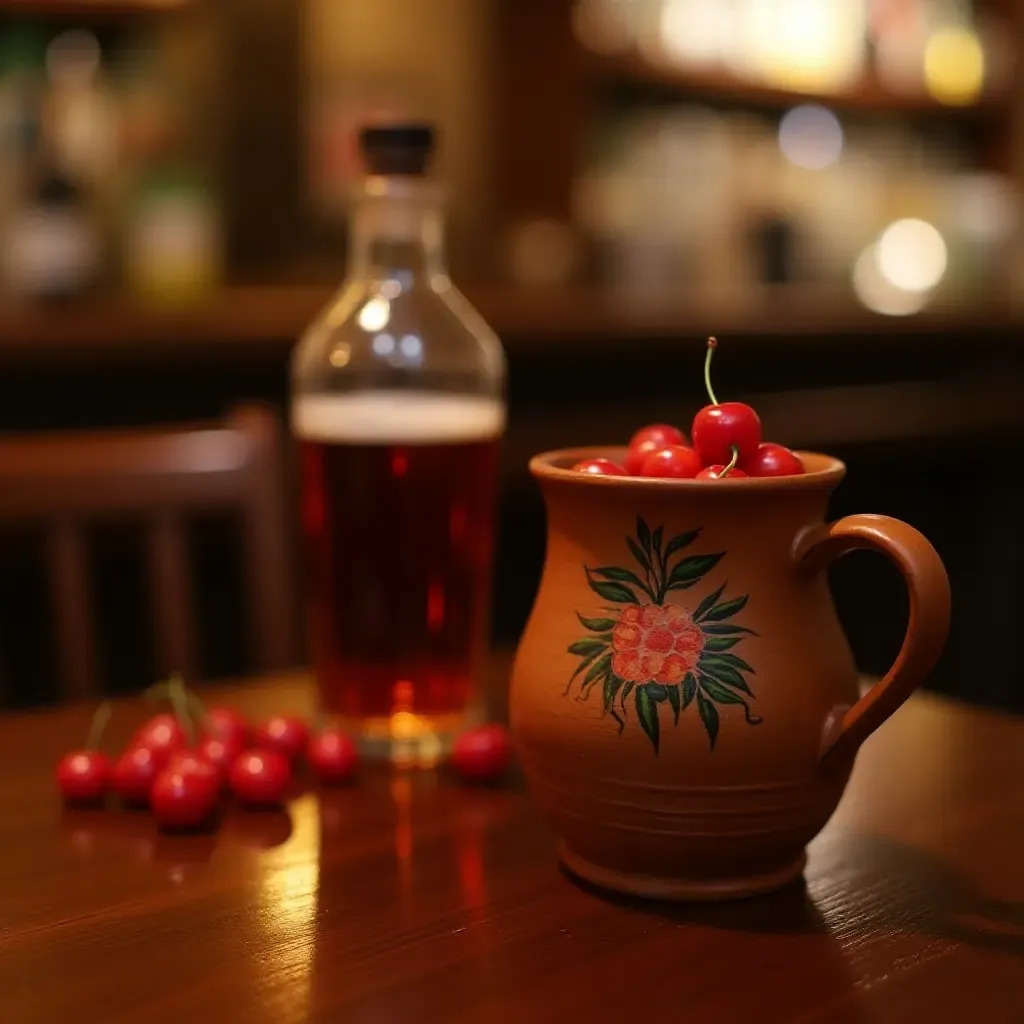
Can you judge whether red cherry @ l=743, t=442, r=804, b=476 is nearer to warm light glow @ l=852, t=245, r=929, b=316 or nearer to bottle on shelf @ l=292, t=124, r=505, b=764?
bottle on shelf @ l=292, t=124, r=505, b=764

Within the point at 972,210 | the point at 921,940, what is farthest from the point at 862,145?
the point at 921,940

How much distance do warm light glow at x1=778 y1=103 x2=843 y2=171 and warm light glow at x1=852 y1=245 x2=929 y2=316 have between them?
0.26 m

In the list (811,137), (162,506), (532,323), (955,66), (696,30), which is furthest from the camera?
(955,66)

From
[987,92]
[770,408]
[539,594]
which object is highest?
[987,92]

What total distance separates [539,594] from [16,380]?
1181mm

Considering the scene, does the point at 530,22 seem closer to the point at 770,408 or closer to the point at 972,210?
the point at 770,408

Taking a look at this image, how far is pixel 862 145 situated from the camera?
146 inches

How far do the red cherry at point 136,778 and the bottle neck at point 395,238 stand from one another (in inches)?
12.6

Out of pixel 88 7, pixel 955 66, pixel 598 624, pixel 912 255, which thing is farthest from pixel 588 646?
pixel 955 66

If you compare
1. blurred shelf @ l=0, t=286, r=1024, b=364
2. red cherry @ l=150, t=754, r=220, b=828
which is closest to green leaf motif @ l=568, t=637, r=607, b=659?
red cherry @ l=150, t=754, r=220, b=828

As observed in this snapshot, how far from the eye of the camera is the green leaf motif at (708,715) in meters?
0.56

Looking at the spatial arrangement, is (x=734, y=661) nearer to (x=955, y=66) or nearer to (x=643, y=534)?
(x=643, y=534)

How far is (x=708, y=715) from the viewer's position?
561 mm

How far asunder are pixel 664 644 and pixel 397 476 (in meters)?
0.29
